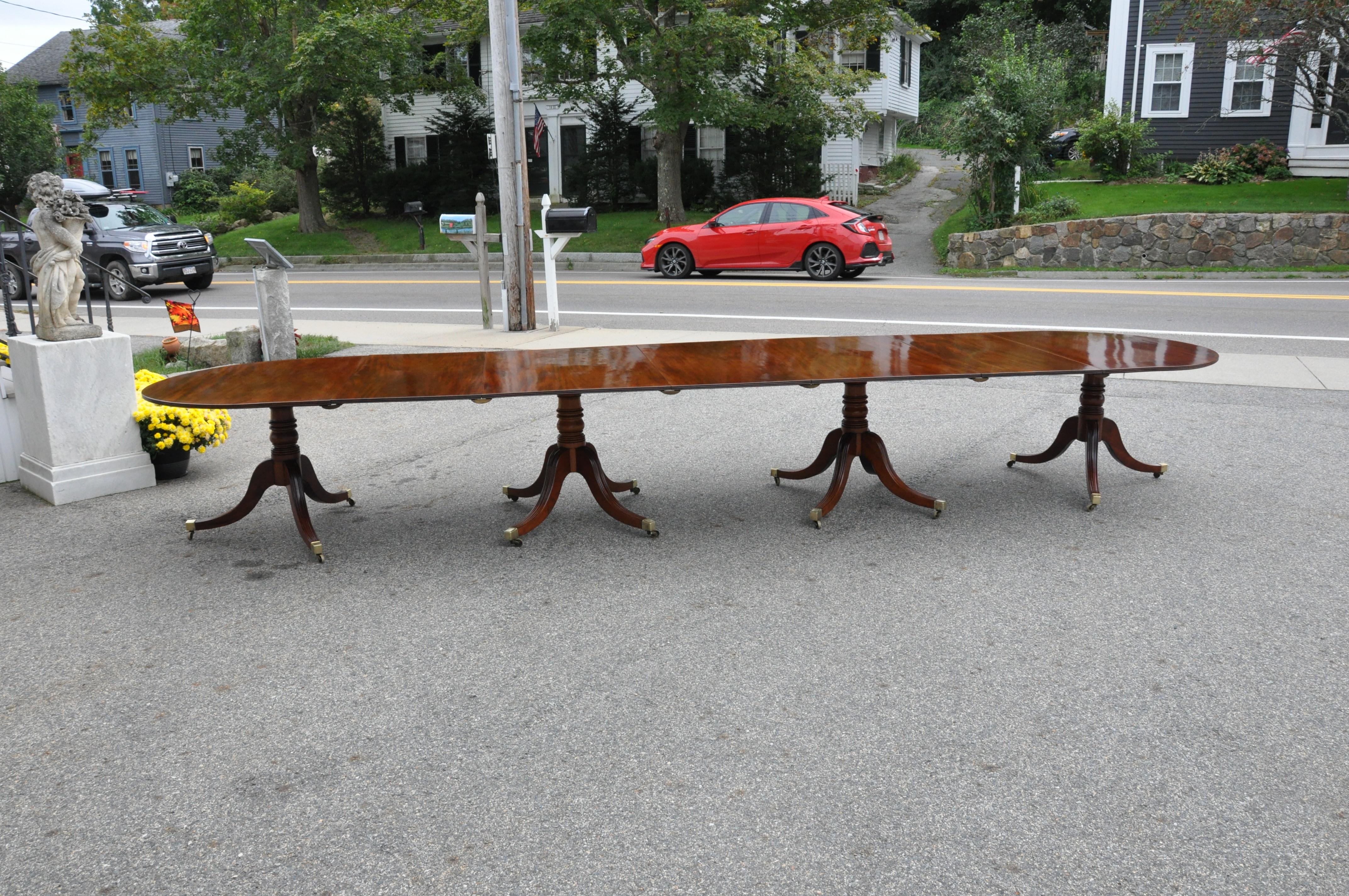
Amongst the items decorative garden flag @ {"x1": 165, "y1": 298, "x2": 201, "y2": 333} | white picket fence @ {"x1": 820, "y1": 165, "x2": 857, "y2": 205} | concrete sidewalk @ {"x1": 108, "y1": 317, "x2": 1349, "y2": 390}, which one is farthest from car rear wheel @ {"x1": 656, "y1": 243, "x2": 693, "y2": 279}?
decorative garden flag @ {"x1": 165, "y1": 298, "x2": 201, "y2": 333}

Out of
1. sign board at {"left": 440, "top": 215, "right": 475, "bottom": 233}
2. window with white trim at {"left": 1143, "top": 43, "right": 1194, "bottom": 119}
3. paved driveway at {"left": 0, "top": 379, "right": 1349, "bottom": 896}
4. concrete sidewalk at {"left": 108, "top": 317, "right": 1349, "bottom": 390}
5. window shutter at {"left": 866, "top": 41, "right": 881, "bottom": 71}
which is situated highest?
window shutter at {"left": 866, "top": 41, "right": 881, "bottom": 71}

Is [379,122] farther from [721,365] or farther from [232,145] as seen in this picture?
[721,365]

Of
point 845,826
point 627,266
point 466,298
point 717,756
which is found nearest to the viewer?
point 845,826

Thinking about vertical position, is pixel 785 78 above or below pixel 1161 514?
above

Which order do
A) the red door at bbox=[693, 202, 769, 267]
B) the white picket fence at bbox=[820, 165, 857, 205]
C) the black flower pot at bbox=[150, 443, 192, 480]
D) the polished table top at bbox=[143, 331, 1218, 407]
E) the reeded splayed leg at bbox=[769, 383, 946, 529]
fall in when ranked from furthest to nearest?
the white picket fence at bbox=[820, 165, 857, 205]
the red door at bbox=[693, 202, 769, 267]
the black flower pot at bbox=[150, 443, 192, 480]
the reeded splayed leg at bbox=[769, 383, 946, 529]
the polished table top at bbox=[143, 331, 1218, 407]

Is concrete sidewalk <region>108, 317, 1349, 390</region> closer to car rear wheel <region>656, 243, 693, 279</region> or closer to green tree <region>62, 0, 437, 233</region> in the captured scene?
car rear wheel <region>656, 243, 693, 279</region>

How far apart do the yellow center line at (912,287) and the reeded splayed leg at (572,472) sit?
12632mm

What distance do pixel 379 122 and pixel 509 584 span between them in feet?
107

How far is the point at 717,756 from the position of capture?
11.2 feet

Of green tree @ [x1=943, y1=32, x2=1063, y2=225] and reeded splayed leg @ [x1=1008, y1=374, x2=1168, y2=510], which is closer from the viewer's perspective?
reeded splayed leg @ [x1=1008, y1=374, x2=1168, y2=510]

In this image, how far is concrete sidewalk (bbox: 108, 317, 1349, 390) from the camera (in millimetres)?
9547

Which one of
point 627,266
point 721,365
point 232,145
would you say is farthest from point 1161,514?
point 232,145

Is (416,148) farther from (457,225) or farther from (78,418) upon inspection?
(78,418)

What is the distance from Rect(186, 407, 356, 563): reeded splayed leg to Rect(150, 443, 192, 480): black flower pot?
1232 mm
